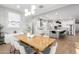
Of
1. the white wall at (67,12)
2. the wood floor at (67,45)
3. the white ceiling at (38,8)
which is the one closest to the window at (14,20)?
the white ceiling at (38,8)

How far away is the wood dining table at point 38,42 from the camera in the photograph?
234 centimetres

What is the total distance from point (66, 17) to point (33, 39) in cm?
64

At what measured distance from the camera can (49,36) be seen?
2.36 meters

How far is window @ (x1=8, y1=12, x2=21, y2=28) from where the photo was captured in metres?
2.35

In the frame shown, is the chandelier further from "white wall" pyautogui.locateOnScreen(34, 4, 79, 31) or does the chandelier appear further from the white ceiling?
"white wall" pyautogui.locateOnScreen(34, 4, 79, 31)

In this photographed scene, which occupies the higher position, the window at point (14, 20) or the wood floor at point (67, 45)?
the window at point (14, 20)

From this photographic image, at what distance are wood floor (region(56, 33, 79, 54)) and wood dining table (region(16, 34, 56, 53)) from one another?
130mm

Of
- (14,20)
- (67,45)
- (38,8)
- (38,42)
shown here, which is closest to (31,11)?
(38,8)

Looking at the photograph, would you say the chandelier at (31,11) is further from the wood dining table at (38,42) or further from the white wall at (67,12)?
the wood dining table at (38,42)

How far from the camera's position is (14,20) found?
2377 millimetres

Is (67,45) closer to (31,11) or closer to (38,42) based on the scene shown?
(38,42)

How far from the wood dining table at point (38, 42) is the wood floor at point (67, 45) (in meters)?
0.13
